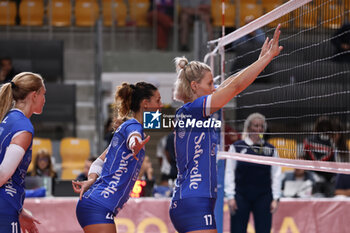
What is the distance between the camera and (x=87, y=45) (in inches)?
582

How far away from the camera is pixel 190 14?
564 inches

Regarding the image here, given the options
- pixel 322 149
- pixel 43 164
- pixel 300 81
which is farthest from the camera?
pixel 43 164

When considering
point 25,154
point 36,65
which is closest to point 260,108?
point 25,154

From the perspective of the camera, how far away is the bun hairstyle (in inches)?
170

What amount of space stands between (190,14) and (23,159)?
35.5 feet

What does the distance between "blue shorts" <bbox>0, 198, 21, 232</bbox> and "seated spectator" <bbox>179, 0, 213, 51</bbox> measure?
1067 centimetres

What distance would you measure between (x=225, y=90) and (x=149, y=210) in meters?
4.45

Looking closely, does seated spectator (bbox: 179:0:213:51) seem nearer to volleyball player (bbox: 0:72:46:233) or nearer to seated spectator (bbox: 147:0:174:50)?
seated spectator (bbox: 147:0:174:50)

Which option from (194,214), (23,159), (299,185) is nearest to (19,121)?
(23,159)

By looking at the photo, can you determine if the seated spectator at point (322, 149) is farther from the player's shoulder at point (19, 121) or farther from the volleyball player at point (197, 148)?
the player's shoulder at point (19, 121)

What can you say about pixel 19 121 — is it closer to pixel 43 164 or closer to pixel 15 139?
pixel 15 139

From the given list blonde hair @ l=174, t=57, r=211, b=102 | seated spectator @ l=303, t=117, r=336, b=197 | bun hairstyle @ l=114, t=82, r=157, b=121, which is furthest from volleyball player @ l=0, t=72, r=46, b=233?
seated spectator @ l=303, t=117, r=336, b=197

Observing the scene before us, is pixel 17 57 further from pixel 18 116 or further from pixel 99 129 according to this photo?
pixel 18 116

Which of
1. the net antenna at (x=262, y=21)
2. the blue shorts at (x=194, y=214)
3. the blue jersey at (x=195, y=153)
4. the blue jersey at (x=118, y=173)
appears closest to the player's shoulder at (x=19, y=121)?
the blue jersey at (x=118, y=173)
